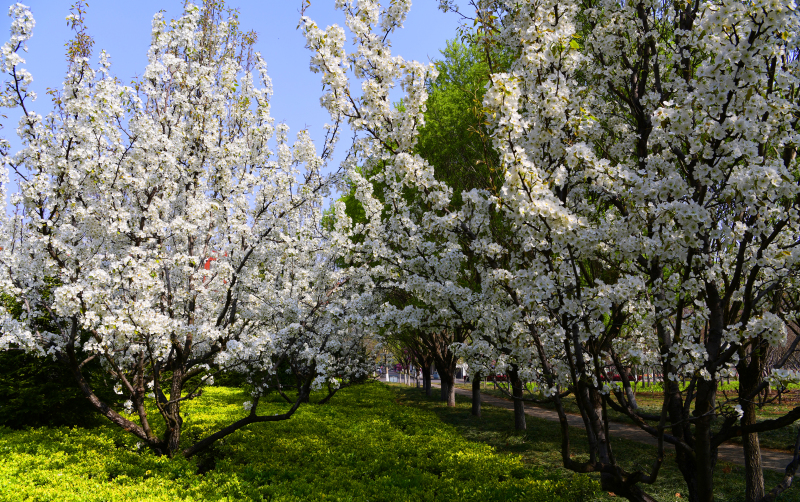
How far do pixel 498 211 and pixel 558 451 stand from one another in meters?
9.98

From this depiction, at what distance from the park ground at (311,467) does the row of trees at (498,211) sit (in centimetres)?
120

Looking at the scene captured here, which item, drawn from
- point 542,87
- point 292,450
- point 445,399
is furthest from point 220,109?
point 445,399

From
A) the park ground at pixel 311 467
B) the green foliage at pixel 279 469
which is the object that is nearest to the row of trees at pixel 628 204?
the park ground at pixel 311 467

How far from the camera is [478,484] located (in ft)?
25.8

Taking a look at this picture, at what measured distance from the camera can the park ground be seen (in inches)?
286

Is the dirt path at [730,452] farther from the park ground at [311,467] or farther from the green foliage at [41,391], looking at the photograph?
the green foliage at [41,391]

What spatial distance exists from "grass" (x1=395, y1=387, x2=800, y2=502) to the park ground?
5cm

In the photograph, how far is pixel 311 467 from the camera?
910 centimetres

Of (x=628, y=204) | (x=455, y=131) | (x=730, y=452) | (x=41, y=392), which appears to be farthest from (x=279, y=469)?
(x=730, y=452)

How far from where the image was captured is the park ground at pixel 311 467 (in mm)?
7262

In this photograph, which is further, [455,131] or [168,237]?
[455,131]

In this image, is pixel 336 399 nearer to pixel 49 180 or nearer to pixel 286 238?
pixel 286 238

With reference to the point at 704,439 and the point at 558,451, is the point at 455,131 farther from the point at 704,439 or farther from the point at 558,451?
the point at 704,439

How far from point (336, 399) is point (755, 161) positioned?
19.2 meters
